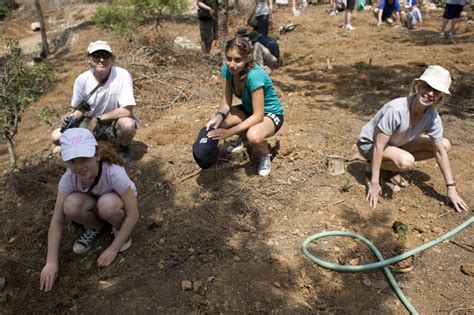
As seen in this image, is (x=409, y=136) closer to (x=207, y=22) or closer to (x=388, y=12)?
(x=207, y=22)

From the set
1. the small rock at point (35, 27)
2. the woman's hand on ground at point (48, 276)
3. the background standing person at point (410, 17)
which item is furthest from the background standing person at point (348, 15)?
the small rock at point (35, 27)

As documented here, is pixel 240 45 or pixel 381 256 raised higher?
pixel 240 45

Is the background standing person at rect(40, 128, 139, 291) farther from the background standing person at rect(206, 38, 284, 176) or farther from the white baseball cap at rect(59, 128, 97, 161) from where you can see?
the background standing person at rect(206, 38, 284, 176)

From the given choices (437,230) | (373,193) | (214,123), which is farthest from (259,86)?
(437,230)

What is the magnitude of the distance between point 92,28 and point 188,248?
12.2 m

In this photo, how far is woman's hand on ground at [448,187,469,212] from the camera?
3.14 meters

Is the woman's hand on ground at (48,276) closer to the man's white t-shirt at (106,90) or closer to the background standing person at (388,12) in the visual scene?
the man's white t-shirt at (106,90)

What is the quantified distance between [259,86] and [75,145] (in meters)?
1.59

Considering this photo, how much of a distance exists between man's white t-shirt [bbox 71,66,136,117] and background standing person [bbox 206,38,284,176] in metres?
1.01

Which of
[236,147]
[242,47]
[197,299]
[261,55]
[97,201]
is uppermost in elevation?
[242,47]

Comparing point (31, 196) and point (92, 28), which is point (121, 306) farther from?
point (92, 28)

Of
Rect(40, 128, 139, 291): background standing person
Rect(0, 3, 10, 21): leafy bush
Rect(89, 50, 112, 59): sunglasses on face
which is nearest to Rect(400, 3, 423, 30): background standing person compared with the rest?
Rect(89, 50, 112, 59): sunglasses on face

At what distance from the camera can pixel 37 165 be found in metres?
4.43

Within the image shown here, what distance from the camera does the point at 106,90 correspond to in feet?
12.5
